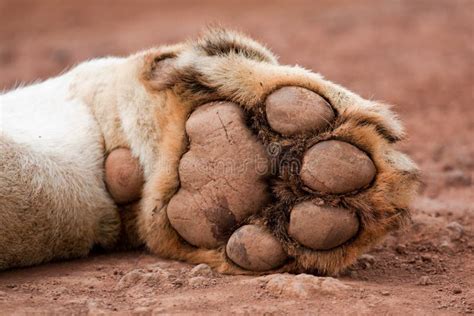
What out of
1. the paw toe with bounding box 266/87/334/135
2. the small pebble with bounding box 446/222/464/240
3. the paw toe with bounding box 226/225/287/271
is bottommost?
the paw toe with bounding box 226/225/287/271

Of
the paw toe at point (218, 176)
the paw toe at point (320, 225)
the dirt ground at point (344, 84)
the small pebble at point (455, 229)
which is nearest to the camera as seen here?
the dirt ground at point (344, 84)

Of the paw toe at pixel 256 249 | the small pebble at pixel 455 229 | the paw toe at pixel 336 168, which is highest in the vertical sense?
the paw toe at pixel 336 168

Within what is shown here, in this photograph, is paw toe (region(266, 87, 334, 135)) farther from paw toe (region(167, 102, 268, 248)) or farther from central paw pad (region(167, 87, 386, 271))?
paw toe (region(167, 102, 268, 248))

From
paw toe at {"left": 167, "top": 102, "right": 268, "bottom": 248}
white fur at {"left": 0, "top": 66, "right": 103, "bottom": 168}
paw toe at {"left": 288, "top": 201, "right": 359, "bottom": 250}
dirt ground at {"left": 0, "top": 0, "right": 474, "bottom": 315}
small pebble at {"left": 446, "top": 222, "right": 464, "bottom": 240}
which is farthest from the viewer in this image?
small pebble at {"left": 446, "top": 222, "right": 464, "bottom": 240}

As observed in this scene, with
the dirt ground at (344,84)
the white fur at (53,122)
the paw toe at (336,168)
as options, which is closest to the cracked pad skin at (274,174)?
the paw toe at (336,168)

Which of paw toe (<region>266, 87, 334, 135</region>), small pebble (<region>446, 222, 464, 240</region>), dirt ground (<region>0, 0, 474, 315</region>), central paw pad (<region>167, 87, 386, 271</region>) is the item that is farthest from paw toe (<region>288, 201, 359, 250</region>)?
small pebble (<region>446, 222, 464, 240</region>)

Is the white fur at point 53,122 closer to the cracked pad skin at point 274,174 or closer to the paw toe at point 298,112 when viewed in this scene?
the cracked pad skin at point 274,174

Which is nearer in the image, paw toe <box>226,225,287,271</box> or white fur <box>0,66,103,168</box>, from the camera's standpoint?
paw toe <box>226,225,287,271</box>

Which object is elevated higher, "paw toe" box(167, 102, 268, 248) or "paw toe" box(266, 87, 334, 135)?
"paw toe" box(266, 87, 334, 135)

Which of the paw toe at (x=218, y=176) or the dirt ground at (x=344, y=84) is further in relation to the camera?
the paw toe at (x=218, y=176)

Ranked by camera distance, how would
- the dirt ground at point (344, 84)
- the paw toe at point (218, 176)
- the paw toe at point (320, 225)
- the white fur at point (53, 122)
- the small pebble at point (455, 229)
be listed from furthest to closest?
the small pebble at point (455, 229)
the white fur at point (53, 122)
the paw toe at point (218, 176)
the paw toe at point (320, 225)
the dirt ground at point (344, 84)
